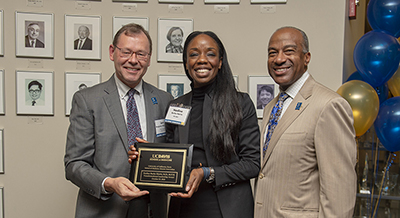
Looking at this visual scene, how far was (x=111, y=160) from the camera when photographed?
2.15m

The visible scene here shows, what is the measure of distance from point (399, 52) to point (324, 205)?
2222 mm

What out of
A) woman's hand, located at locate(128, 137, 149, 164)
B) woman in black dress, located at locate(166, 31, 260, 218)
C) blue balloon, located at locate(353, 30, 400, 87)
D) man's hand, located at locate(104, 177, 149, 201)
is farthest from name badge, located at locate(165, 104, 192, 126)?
blue balloon, located at locate(353, 30, 400, 87)

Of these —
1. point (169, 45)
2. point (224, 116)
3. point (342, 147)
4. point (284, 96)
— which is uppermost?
point (169, 45)

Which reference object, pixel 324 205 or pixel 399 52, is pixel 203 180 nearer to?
pixel 324 205

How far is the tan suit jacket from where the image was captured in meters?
1.73

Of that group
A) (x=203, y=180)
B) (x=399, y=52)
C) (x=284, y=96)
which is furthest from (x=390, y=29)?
(x=203, y=180)

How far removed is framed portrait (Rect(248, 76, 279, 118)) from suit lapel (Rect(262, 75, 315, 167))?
1.79 m

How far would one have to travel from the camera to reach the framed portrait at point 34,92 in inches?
148

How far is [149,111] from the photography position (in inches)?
92.3

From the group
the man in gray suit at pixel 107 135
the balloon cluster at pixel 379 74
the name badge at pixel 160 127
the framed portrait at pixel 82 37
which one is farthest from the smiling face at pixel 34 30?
the balloon cluster at pixel 379 74

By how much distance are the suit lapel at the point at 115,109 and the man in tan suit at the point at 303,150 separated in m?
1.10

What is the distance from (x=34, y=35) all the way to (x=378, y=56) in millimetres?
4259

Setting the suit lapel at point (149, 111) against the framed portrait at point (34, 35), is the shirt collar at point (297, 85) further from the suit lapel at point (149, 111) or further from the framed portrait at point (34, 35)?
the framed portrait at point (34, 35)

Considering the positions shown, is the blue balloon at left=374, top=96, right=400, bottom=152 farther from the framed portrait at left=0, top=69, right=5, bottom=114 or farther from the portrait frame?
the framed portrait at left=0, top=69, right=5, bottom=114
